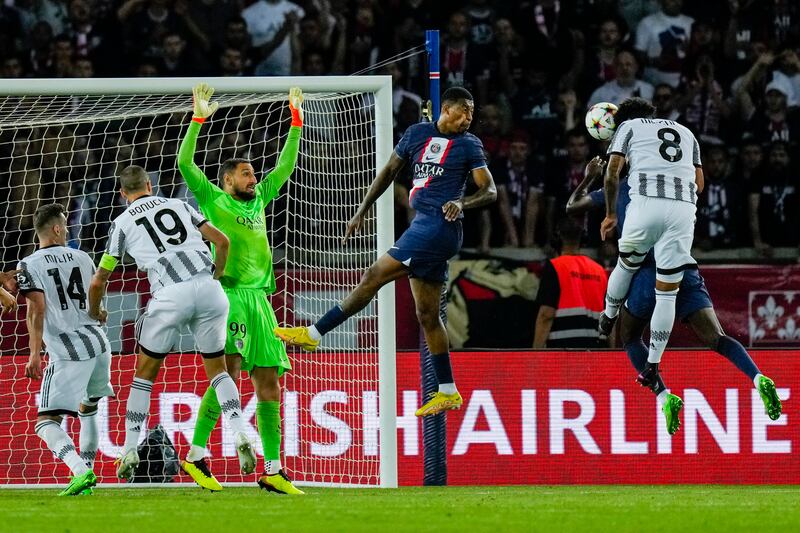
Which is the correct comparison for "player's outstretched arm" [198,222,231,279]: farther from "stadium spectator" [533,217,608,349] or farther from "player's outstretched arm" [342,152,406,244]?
"stadium spectator" [533,217,608,349]

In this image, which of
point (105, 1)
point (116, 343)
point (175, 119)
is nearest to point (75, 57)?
point (105, 1)

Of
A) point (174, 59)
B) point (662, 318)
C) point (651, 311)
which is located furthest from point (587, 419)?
point (174, 59)

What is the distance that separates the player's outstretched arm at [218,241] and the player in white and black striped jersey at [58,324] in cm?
96

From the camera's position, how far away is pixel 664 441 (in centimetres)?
1222

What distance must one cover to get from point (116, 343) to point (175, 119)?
9.71 ft

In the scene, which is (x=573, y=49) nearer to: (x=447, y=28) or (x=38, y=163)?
(x=447, y=28)

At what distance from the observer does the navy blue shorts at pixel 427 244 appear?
1013cm

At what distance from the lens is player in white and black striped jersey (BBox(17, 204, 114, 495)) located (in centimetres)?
990

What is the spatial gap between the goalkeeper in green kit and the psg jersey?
1178 mm

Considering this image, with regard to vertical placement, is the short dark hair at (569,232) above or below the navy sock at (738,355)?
above

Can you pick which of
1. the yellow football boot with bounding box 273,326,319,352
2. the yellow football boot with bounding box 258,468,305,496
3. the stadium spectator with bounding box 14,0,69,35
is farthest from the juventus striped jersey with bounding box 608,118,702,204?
the stadium spectator with bounding box 14,0,69,35

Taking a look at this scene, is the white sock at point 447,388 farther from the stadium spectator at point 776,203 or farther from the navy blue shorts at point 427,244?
the stadium spectator at point 776,203

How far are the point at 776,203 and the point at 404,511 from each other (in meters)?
8.80

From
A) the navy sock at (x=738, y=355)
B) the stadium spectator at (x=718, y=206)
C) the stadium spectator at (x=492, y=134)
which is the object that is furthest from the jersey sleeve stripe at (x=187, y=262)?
the stadium spectator at (x=718, y=206)
